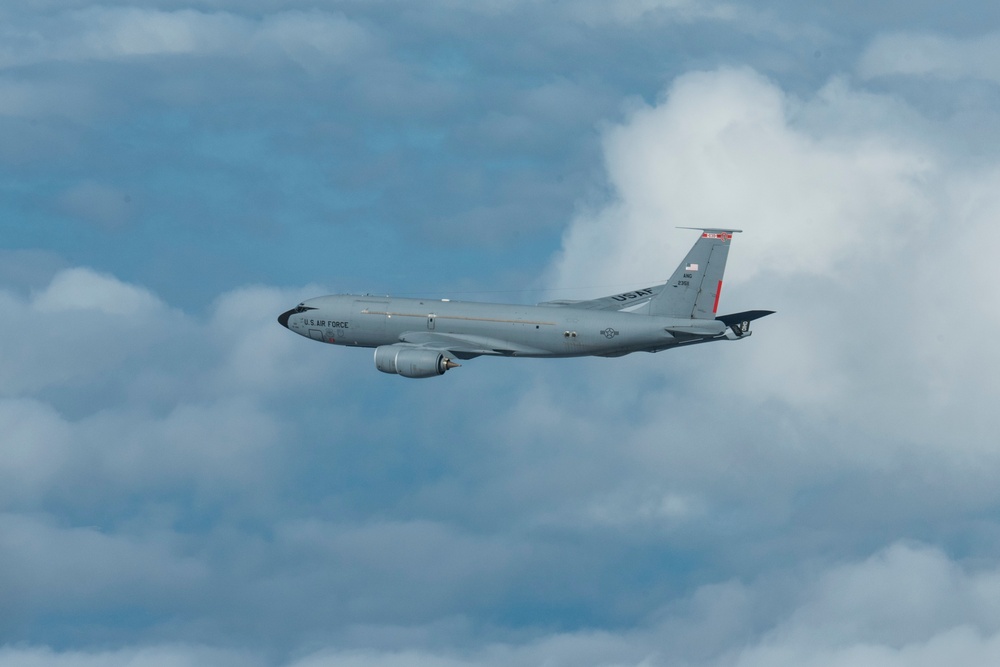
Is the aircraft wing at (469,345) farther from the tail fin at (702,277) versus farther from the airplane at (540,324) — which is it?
the tail fin at (702,277)

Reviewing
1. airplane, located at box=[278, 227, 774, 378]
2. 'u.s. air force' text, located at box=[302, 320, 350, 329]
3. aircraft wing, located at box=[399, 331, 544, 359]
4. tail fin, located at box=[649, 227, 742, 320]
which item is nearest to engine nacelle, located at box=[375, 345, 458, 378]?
airplane, located at box=[278, 227, 774, 378]

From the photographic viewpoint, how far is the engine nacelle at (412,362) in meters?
122

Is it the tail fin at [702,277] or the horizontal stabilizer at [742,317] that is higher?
the tail fin at [702,277]

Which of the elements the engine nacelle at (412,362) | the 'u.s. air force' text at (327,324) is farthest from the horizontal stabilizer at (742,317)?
the 'u.s. air force' text at (327,324)

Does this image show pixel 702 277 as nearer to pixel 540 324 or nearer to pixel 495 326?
pixel 540 324

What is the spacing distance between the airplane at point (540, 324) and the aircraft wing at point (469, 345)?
86 millimetres

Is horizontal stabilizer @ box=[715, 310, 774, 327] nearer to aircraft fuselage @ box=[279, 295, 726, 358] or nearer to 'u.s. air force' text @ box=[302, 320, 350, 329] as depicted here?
aircraft fuselage @ box=[279, 295, 726, 358]

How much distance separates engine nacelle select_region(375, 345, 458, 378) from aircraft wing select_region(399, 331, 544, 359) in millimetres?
1967

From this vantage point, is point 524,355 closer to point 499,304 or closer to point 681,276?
point 499,304

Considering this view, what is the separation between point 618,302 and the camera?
443ft

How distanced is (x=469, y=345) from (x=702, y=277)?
20767 millimetres

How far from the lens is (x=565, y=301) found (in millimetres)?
133250

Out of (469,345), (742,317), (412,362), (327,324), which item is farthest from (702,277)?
(327,324)

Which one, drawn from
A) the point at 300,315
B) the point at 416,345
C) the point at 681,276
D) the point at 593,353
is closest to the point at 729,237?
the point at 681,276
